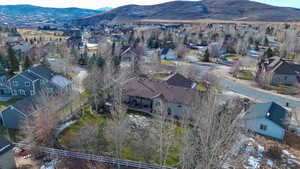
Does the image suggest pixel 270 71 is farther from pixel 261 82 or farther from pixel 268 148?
pixel 268 148

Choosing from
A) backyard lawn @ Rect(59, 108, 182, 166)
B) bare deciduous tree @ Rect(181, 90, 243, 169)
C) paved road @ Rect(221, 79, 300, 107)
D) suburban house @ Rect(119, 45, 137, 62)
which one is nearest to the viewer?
bare deciduous tree @ Rect(181, 90, 243, 169)

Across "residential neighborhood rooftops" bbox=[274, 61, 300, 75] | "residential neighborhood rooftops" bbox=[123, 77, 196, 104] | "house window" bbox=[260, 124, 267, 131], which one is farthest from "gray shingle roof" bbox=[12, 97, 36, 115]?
"residential neighborhood rooftops" bbox=[274, 61, 300, 75]

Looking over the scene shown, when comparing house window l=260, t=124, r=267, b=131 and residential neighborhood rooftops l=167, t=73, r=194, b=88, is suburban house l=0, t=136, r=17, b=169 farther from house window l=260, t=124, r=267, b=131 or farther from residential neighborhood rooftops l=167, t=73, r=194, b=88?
house window l=260, t=124, r=267, b=131

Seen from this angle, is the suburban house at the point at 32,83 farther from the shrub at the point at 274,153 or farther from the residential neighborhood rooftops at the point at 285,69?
the residential neighborhood rooftops at the point at 285,69

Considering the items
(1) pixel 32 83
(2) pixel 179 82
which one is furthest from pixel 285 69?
(1) pixel 32 83

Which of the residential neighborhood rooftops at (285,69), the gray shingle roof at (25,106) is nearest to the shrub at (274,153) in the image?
the gray shingle roof at (25,106)

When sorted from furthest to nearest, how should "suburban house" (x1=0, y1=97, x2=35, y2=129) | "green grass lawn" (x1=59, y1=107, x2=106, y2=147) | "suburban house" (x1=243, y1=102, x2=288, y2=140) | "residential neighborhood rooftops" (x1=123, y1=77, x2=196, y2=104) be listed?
"residential neighborhood rooftops" (x1=123, y1=77, x2=196, y2=104), "suburban house" (x1=243, y1=102, x2=288, y2=140), "suburban house" (x1=0, y1=97, x2=35, y2=129), "green grass lawn" (x1=59, y1=107, x2=106, y2=147)
